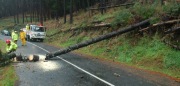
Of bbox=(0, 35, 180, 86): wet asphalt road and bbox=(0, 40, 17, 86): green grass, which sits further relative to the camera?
bbox=(0, 40, 17, 86): green grass

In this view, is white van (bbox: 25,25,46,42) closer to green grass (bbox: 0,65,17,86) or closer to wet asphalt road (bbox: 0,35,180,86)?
green grass (bbox: 0,65,17,86)

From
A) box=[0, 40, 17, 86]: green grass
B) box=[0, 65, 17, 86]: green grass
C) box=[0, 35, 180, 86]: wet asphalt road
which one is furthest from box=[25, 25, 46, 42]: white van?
box=[0, 35, 180, 86]: wet asphalt road

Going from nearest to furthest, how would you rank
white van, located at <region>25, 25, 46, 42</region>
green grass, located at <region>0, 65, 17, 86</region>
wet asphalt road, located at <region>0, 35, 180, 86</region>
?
1. wet asphalt road, located at <region>0, 35, 180, 86</region>
2. green grass, located at <region>0, 65, 17, 86</region>
3. white van, located at <region>25, 25, 46, 42</region>

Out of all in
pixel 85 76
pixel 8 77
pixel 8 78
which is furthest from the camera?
pixel 8 77

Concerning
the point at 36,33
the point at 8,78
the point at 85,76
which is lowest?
the point at 36,33

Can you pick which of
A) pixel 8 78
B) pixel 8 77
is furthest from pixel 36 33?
pixel 8 78

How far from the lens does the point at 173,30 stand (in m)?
16.2

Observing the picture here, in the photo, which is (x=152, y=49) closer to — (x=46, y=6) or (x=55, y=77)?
(x=55, y=77)

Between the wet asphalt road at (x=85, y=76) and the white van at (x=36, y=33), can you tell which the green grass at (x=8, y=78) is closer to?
the wet asphalt road at (x=85, y=76)

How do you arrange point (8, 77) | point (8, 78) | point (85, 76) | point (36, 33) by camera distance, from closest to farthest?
point (85, 76)
point (8, 78)
point (8, 77)
point (36, 33)

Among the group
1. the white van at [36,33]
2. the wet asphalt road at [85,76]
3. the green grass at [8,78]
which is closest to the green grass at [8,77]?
the green grass at [8,78]

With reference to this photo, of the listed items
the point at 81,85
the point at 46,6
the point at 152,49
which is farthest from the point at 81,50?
the point at 46,6

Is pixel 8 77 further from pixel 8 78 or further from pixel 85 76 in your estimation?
pixel 85 76

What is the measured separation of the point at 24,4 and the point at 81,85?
96842 millimetres
